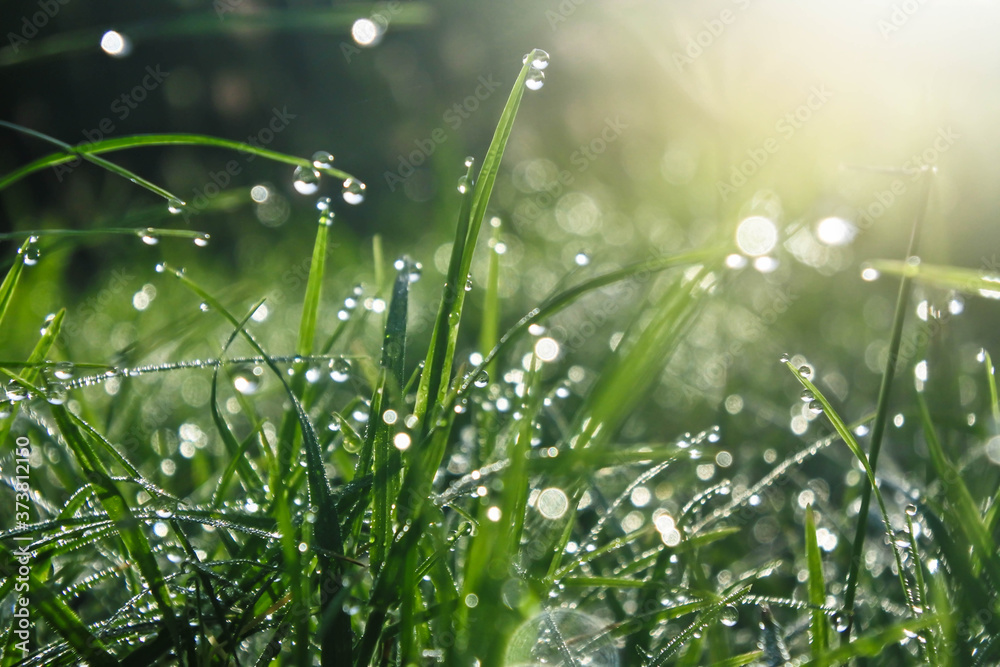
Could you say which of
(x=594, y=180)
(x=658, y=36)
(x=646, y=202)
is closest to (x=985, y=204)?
(x=646, y=202)

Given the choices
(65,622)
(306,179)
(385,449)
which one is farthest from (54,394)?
(306,179)

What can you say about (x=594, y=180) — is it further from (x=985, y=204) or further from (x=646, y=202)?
(x=985, y=204)

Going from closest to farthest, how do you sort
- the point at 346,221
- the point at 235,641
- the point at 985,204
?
the point at 235,641
the point at 985,204
the point at 346,221

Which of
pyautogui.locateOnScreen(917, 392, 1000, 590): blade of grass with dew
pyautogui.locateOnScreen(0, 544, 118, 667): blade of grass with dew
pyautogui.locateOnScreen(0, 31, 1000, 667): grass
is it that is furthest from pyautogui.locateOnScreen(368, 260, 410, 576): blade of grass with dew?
pyautogui.locateOnScreen(917, 392, 1000, 590): blade of grass with dew

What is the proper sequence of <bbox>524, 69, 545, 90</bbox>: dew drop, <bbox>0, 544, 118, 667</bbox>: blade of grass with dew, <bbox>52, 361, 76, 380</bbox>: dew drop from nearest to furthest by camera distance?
<bbox>0, 544, 118, 667</bbox>: blade of grass with dew, <bbox>52, 361, 76, 380</bbox>: dew drop, <bbox>524, 69, 545, 90</bbox>: dew drop

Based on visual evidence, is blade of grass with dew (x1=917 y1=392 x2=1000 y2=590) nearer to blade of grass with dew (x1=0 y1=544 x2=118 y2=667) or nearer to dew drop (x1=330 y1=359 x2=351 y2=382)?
dew drop (x1=330 y1=359 x2=351 y2=382)

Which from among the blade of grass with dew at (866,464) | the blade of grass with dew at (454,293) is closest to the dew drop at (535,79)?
the blade of grass with dew at (454,293)

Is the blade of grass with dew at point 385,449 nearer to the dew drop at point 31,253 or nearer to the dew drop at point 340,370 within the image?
the dew drop at point 340,370
